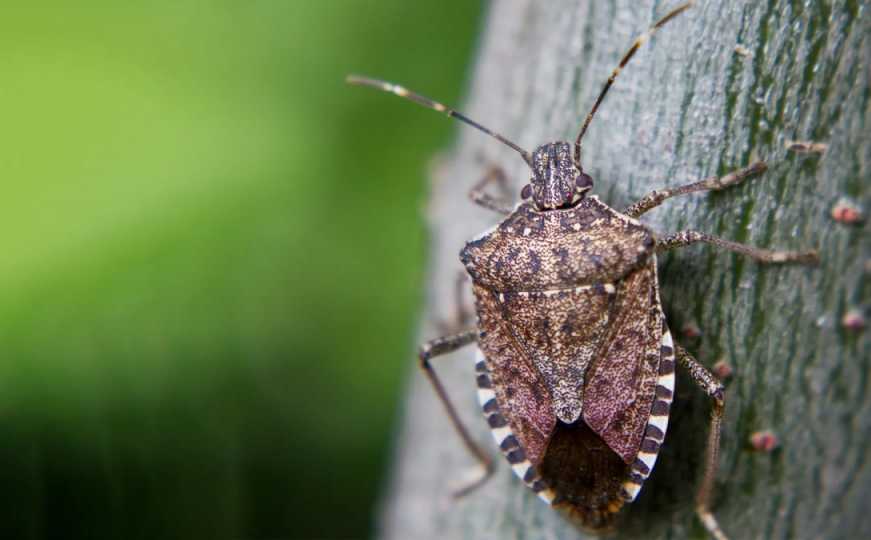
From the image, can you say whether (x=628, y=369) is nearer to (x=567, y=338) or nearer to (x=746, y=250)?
(x=567, y=338)

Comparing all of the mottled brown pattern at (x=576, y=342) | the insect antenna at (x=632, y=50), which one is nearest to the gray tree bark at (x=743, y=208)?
the insect antenna at (x=632, y=50)

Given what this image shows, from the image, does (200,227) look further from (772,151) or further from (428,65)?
(772,151)

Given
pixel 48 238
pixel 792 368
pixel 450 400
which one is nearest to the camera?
pixel 792 368

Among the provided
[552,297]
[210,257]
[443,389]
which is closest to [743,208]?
[552,297]

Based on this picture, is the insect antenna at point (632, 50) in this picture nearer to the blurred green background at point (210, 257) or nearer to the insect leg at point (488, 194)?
the insect leg at point (488, 194)

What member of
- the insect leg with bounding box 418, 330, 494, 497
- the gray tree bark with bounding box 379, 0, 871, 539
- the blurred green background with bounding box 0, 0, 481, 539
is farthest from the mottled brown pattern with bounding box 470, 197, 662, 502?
the blurred green background with bounding box 0, 0, 481, 539

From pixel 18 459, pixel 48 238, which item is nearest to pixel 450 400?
pixel 48 238

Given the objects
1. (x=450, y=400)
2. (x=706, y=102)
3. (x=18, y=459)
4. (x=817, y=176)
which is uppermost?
(x=706, y=102)
